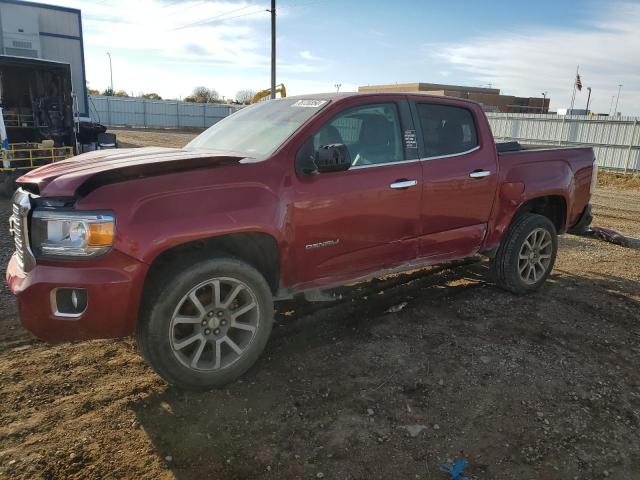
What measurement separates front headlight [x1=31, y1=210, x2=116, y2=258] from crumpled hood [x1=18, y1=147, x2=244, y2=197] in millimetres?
145

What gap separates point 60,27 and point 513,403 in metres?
16.5

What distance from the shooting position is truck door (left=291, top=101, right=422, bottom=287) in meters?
3.61

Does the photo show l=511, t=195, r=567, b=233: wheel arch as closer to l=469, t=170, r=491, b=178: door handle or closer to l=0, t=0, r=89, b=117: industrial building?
l=469, t=170, r=491, b=178: door handle

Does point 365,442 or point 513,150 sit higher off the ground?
point 513,150

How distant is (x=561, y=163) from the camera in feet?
17.3

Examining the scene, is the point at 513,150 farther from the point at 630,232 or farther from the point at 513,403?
the point at 630,232

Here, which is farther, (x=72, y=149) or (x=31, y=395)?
(x=72, y=149)

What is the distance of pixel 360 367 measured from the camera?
371cm

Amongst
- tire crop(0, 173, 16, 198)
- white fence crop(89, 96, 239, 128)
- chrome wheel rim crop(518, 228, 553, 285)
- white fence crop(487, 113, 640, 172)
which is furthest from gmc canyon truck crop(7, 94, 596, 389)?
white fence crop(89, 96, 239, 128)

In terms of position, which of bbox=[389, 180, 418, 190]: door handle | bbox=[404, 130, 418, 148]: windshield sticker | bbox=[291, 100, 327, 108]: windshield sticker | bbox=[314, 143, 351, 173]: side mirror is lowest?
bbox=[389, 180, 418, 190]: door handle

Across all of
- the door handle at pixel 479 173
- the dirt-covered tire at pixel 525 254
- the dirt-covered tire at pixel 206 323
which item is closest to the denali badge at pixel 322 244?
the dirt-covered tire at pixel 206 323

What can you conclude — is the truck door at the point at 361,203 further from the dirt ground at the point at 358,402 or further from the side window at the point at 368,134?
the dirt ground at the point at 358,402

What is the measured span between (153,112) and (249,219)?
46647 millimetres

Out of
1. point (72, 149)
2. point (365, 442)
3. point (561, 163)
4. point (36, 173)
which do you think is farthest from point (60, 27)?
point (365, 442)
